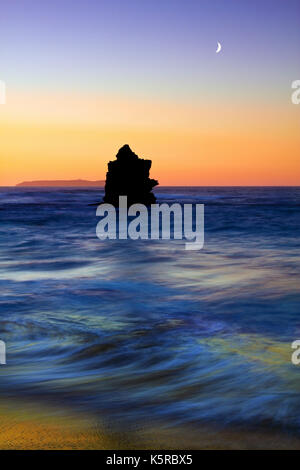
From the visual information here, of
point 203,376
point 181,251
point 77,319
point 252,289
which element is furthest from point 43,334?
point 181,251

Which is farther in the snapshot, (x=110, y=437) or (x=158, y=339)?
(x=158, y=339)

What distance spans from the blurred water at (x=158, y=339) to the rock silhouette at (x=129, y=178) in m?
45.9

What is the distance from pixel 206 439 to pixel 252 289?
724 centimetres

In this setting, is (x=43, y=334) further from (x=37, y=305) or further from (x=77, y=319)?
(x=37, y=305)

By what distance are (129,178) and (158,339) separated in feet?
179

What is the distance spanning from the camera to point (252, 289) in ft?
35.3

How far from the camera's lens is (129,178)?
6062 centimetres

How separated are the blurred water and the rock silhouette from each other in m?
45.9

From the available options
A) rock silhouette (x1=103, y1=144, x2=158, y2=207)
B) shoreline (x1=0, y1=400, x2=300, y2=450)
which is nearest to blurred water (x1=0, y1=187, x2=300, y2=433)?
shoreline (x1=0, y1=400, x2=300, y2=450)

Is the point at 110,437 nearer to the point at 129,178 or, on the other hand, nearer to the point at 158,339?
the point at 158,339

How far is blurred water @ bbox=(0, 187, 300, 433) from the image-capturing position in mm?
4582

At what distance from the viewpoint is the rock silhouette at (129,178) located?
60.8 metres

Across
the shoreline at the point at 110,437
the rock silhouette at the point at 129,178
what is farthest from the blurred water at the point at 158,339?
the rock silhouette at the point at 129,178

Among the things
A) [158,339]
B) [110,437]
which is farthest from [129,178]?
[110,437]
